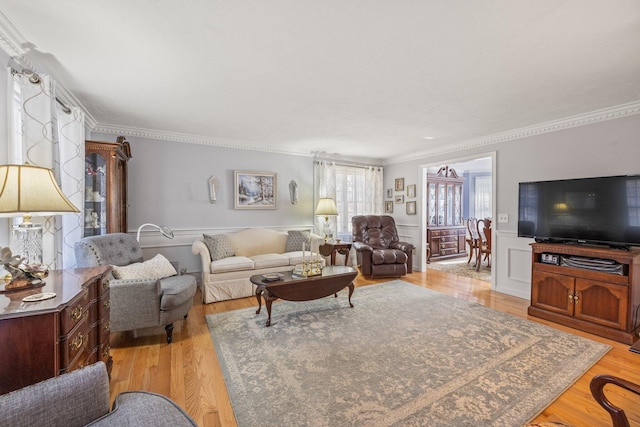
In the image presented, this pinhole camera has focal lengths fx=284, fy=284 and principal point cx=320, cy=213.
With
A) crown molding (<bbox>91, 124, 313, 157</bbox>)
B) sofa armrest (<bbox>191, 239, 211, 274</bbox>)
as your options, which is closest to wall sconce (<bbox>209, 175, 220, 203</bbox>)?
crown molding (<bbox>91, 124, 313, 157</bbox>)

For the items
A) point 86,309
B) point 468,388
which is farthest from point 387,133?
point 86,309

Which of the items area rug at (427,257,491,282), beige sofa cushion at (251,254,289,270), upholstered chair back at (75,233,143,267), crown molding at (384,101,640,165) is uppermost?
crown molding at (384,101,640,165)

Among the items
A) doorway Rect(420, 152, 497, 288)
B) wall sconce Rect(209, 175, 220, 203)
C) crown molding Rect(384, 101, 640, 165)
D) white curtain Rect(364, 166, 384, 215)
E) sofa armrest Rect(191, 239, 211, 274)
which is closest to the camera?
crown molding Rect(384, 101, 640, 165)

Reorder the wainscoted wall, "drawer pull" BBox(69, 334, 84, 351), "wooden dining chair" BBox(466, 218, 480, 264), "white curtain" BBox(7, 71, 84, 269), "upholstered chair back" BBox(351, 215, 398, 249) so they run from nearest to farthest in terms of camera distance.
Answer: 1. "drawer pull" BBox(69, 334, 84, 351)
2. "white curtain" BBox(7, 71, 84, 269)
3. the wainscoted wall
4. "upholstered chair back" BBox(351, 215, 398, 249)
5. "wooden dining chair" BBox(466, 218, 480, 264)

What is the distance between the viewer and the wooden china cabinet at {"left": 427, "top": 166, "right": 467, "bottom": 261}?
661 centimetres

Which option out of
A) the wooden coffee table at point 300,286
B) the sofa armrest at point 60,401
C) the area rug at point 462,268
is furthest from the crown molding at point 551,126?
the sofa armrest at point 60,401

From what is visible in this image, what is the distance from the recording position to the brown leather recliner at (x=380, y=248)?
4.79m

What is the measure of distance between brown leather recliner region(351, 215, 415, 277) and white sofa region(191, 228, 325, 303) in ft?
2.81

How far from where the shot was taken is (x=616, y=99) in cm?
289

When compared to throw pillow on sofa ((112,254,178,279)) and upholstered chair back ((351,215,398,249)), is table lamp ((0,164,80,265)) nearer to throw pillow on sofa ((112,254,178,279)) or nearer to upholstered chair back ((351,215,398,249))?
throw pillow on sofa ((112,254,178,279))

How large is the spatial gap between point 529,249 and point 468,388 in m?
2.75

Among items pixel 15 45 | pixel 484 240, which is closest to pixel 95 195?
pixel 15 45

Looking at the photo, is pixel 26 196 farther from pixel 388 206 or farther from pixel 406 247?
pixel 388 206

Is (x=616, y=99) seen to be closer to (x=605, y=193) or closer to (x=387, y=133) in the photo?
(x=605, y=193)
